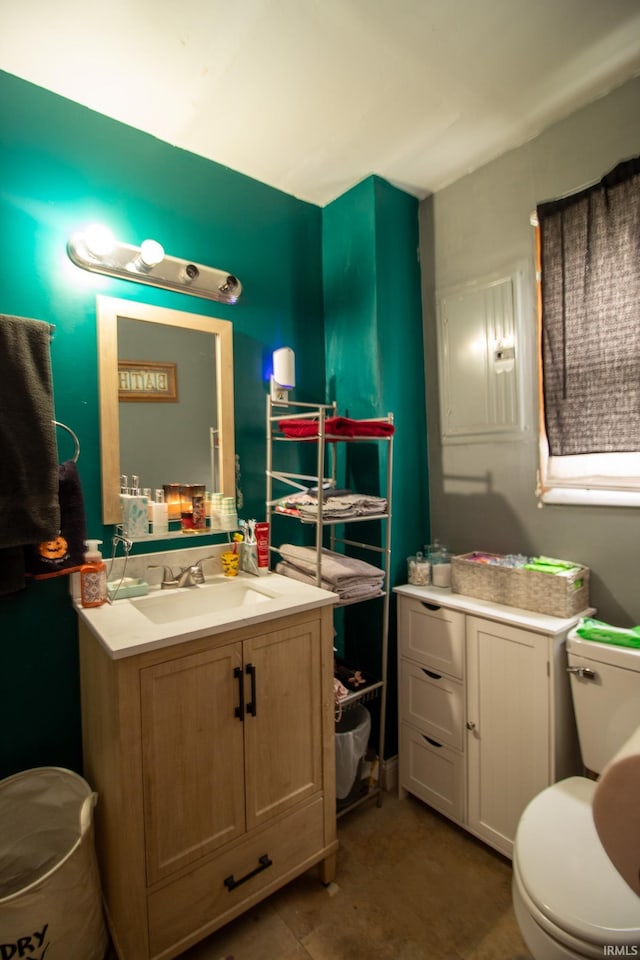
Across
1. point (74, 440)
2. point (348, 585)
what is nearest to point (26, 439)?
point (74, 440)

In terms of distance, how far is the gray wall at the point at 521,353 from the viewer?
5.28 feet

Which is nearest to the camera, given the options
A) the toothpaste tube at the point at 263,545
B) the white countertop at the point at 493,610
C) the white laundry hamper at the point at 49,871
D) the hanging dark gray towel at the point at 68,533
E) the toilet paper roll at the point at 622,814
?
the toilet paper roll at the point at 622,814

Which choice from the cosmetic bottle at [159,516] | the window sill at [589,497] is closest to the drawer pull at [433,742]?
the window sill at [589,497]

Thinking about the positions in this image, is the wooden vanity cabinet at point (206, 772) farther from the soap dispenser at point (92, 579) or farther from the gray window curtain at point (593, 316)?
the gray window curtain at point (593, 316)

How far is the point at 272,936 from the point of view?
1.38m

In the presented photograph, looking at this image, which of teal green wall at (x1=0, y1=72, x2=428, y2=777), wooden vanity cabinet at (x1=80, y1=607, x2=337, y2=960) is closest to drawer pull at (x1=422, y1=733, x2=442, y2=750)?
wooden vanity cabinet at (x1=80, y1=607, x2=337, y2=960)

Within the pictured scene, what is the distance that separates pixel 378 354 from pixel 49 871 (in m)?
1.95

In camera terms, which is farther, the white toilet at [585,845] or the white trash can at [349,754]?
the white trash can at [349,754]

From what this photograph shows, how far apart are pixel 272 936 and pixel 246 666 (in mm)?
801

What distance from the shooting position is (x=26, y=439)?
1.31 m

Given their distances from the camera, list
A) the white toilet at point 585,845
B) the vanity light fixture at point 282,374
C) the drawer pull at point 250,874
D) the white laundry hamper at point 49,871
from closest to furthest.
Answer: the white toilet at point 585,845, the white laundry hamper at point 49,871, the drawer pull at point 250,874, the vanity light fixture at point 282,374

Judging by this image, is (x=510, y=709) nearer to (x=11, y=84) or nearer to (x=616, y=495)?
(x=616, y=495)

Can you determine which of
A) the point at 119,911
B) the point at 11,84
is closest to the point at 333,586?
the point at 119,911

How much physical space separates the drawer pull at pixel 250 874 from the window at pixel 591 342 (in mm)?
1514
